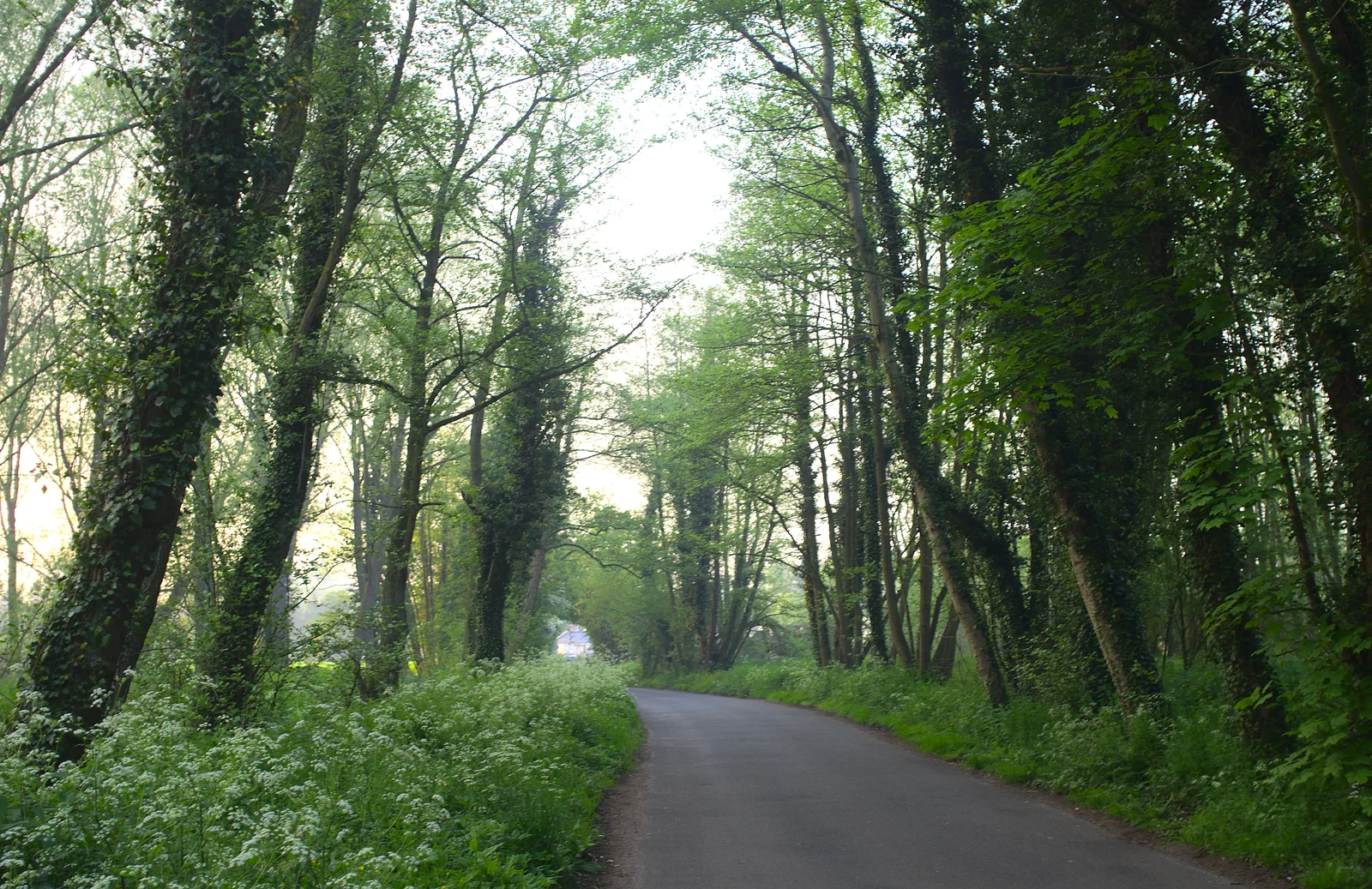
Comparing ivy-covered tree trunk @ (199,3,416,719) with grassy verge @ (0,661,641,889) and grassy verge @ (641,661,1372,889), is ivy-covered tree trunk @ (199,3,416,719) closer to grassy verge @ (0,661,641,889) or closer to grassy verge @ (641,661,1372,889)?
grassy verge @ (0,661,641,889)

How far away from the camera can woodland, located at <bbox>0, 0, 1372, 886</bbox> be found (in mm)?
6551

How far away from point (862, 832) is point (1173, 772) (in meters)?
2.85

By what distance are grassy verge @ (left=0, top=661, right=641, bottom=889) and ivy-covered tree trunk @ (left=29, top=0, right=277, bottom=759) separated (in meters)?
0.66

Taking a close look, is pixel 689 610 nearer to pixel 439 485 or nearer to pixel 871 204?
pixel 439 485

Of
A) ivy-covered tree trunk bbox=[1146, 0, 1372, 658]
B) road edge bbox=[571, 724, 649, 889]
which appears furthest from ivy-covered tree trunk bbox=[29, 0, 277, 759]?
ivy-covered tree trunk bbox=[1146, 0, 1372, 658]

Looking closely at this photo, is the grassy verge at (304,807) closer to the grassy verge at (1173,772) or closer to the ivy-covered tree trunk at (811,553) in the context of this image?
the grassy verge at (1173,772)

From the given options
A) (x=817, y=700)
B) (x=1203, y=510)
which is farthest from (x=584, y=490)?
(x=1203, y=510)

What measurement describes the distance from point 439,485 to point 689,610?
1207 cm

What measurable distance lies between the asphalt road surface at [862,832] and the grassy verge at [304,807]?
0.94m

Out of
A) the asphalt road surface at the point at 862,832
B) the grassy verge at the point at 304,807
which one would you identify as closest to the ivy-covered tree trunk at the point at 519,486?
the asphalt road surface at the point at 862,832

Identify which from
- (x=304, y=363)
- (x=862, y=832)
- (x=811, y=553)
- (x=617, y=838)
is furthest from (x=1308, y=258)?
(x=811, y=553)

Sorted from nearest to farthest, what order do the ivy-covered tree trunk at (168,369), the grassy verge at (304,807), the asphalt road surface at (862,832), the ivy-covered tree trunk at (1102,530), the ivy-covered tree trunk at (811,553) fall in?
the grassy verge at (304,807) → the asphalt road surface at (862,832) → the ivy-covered tree trunk at (168,369) → the ivy-covered tree trunk at (1102,530) → the ivy-covered tree trunk at (811,553)

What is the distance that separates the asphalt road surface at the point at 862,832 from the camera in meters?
6.42

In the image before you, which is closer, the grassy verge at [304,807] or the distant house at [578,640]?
the grassy verge at [304,807]
